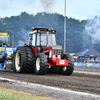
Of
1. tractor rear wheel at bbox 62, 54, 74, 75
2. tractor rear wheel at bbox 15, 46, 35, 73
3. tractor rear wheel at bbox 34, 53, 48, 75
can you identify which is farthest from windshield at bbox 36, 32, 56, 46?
tractor rear wheel at bbox 34, 53, 48, 75

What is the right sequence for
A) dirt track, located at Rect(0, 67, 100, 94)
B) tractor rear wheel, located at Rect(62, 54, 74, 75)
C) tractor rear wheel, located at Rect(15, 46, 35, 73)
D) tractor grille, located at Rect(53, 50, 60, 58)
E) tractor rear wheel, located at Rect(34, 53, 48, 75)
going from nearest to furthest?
dirt track, located at Rect(0, 67, 100, 94) < tractor rear wheel, located at Rect(34, 53, 48, 75) < tractor rear wheel, located at Rect(62, 54, 74, 75) < tractor grille, located at Rect(53, 50, 60, 58) < tractor rear wheel, located at Rect(15, 46, 35, 73)

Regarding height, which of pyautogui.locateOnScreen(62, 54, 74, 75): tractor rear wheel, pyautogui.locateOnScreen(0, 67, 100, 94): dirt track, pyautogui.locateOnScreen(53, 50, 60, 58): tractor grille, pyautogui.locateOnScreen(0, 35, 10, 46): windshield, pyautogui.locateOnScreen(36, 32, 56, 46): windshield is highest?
pyautogui.locateOnScreen(0, 35, 10, 46): windshield

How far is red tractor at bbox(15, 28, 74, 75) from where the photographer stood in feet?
55.4

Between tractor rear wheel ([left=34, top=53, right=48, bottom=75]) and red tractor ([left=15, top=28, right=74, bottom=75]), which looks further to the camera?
red tractor ([left=15, top=28, right=74, bottom=75])

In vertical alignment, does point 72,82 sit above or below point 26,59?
below

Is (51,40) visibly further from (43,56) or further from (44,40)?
(43,56)

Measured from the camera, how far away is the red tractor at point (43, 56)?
664 inches

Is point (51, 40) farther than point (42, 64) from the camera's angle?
Yes

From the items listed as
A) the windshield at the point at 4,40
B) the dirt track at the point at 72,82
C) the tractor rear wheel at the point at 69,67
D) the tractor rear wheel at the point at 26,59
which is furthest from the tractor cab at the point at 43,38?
the windshield at the point at 4,40

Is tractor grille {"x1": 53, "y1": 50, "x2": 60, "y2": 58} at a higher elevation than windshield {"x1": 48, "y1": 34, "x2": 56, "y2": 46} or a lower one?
lower

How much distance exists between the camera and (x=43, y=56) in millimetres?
16672

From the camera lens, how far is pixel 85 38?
98.1 m

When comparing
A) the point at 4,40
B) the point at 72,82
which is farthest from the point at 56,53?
the point at 4,40

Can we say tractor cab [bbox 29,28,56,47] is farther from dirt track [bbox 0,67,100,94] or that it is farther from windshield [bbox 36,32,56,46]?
dirt track [bbox 0,67,100,94]
